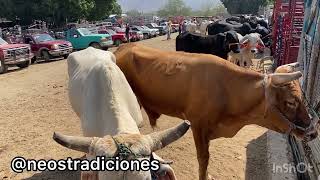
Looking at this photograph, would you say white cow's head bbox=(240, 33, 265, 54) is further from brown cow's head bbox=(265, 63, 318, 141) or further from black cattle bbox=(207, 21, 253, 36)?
brown cow's head bbox=(265, 63, 318, 141)

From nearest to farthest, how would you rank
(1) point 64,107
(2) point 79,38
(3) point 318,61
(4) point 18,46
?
(3) point 318,61 → (1) point 64,107 → (4) point 18,46 → (2) point 79,38

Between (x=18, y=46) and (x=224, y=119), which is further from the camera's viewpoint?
(x=18, y=46)

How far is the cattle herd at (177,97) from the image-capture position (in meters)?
3.85

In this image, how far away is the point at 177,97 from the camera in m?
6.09

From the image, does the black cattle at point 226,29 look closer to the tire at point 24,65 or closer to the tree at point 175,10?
the tire at point 24,65

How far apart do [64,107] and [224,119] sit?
6045mm

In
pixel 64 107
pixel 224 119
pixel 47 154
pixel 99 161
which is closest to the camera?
pixel 99 161

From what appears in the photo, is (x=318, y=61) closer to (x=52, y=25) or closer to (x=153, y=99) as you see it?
(x=153, y=99)

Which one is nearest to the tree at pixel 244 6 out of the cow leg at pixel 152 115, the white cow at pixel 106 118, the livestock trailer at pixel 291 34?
the livestock trailer at pixel 291 34

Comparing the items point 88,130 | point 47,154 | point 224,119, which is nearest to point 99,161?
point 88,130

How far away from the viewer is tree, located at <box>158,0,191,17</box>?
13862 centimetres

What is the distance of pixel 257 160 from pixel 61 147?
143 inches

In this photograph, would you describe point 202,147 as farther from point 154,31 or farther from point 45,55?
point 154,31

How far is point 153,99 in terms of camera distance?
654 cm
